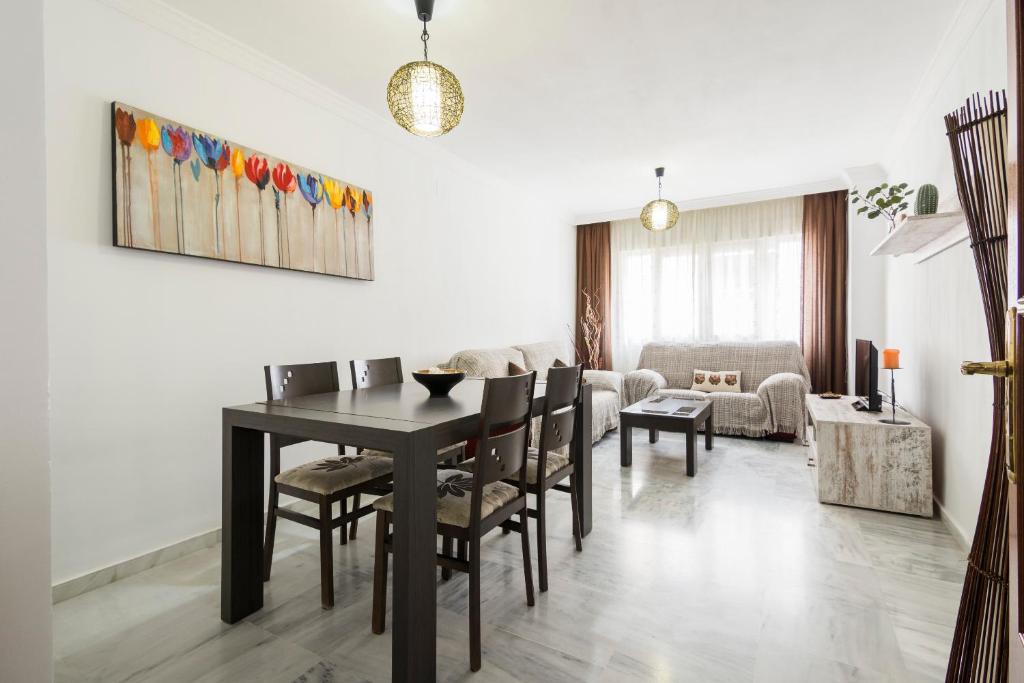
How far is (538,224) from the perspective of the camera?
5758 mm

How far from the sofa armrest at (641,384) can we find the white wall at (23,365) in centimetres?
501

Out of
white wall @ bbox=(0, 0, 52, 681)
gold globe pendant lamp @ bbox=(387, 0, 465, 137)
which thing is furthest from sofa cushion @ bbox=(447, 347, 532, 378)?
white wall @ bbox=(0, 0, 52, 681)

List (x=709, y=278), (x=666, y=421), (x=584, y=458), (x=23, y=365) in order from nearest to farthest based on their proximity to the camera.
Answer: (x=23, y=365) → (x=584, y=458) → (x=666, y=421) → (x=709, y=278)

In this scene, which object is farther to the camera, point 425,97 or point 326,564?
point 425,97

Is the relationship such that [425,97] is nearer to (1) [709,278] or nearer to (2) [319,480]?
(2) [319,480]

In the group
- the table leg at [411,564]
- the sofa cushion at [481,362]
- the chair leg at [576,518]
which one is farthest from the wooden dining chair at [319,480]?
the sofa cushion at [481,362]

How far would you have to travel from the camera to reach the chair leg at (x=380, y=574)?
169 centimetres

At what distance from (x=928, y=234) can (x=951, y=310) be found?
438 mm

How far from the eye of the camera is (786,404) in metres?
4.64

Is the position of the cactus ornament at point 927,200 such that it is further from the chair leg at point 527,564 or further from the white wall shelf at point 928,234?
the chair leg at point 527,564

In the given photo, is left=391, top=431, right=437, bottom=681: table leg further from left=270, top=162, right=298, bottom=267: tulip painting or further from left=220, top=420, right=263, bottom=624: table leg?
left=270, top=162, right=298, bottom=267: tulip painting

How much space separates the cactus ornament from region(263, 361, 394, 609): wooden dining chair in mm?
2931

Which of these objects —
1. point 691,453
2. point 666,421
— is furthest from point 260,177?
point 691,453

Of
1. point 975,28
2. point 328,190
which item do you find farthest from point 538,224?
→ point 975,28
